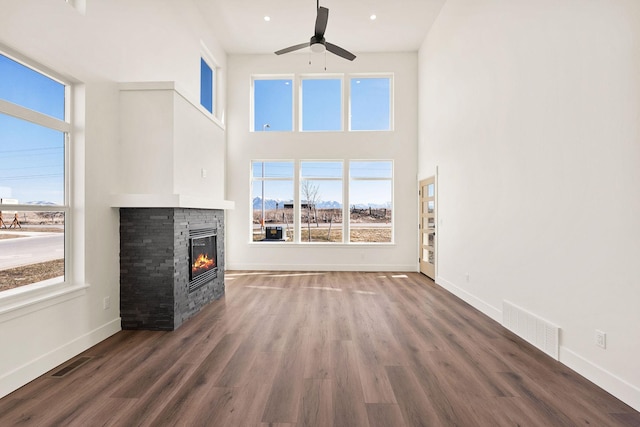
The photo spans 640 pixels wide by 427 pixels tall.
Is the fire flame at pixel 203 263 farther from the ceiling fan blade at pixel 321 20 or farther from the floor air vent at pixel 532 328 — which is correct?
the floor air vent at pixel 532 328

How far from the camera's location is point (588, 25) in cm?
240

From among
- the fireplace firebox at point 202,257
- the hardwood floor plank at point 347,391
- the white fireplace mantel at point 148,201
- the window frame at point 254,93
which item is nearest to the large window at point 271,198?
the window frame at point 254,93

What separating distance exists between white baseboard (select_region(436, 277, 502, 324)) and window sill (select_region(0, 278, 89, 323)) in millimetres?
4356

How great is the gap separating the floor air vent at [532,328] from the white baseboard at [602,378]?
10cm

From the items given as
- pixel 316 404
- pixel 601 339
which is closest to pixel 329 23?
pixel 601 339

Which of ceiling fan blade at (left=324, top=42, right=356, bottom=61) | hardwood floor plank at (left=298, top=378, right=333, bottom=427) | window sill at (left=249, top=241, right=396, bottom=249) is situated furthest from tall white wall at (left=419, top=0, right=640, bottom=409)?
window sill at (left=249, top=241, right=396, bottom=249)

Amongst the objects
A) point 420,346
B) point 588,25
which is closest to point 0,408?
point 420,346

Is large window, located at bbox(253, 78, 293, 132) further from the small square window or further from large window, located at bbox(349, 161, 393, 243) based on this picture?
large window, located at bbox(349, 161, 393, 243)

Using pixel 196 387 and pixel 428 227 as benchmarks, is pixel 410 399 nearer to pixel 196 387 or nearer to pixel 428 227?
pixel 196 387

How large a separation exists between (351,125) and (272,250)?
3.36 meters

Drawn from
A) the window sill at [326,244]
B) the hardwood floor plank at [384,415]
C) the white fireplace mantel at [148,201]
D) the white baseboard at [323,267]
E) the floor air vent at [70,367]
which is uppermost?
the white fireplace mantel at [148,201]

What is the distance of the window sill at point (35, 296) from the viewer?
221 cm

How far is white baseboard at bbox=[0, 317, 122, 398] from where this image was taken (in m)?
2.16

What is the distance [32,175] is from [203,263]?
83.8 inches
